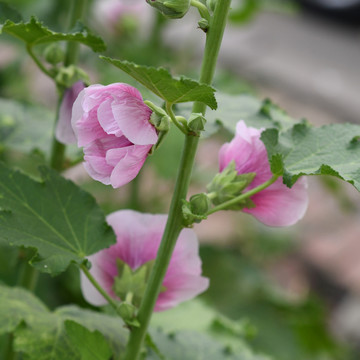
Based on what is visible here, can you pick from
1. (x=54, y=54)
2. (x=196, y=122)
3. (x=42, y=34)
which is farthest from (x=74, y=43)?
(x=196, y=122)

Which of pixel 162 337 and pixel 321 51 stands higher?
pixel 162 337

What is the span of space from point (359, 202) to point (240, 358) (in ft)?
5.01

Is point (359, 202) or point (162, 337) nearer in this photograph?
point (162, 337)

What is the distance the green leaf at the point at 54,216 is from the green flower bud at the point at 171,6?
0.15m

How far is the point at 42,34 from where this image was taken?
49cm

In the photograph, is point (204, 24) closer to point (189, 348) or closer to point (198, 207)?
point (198, 207)

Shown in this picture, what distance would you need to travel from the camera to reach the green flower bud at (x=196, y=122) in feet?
1.40

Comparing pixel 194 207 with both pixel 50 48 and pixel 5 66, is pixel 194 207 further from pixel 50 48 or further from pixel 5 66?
pixel 5 66

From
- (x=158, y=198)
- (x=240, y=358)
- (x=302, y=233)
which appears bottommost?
(x=302, y=233)

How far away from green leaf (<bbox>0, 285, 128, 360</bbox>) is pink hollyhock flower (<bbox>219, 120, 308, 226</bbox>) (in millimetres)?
148

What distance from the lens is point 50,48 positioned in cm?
62

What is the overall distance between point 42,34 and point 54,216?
13 centimetres

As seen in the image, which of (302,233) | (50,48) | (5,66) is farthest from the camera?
(302,233)

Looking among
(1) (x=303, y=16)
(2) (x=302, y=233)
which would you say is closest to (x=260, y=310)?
(2) (x=302, y=233)
